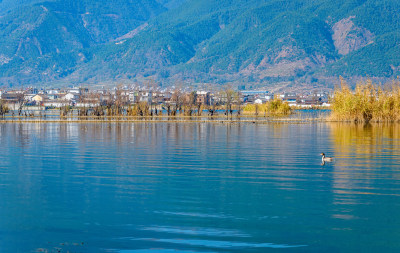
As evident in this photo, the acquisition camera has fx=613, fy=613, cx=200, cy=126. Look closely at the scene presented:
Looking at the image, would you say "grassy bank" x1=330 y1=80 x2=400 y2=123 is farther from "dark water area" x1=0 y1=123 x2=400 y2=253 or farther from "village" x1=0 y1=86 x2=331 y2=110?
"dark water area" x1=0 y1=123 x2=400 y2=253

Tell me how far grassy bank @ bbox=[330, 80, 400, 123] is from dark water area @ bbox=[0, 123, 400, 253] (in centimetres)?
2590

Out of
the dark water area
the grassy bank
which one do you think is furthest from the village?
the dark water area

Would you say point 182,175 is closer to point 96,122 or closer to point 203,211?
point 203,211

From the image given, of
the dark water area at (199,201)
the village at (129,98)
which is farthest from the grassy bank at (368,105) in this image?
the dark water area at (199,201)

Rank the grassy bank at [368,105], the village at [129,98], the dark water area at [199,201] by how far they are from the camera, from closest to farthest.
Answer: the dark water area at [199,201]
the grassy bank at [368,105]
the village at [129,98]

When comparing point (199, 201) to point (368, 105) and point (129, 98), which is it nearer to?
point (368, 105)

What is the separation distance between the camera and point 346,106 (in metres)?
56.0

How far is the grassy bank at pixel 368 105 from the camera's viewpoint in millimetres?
54562

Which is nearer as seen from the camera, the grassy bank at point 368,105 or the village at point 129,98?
the grassy bank at point 368,105

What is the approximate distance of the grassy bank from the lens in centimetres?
5456

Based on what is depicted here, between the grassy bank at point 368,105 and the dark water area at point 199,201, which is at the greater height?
the grassy bank at point 368,105

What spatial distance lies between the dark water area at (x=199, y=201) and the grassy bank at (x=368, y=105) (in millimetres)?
25898

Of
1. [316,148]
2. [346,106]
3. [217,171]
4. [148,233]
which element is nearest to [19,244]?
[148,233]

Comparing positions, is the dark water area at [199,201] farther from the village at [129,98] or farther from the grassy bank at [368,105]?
the village at [129,98]
